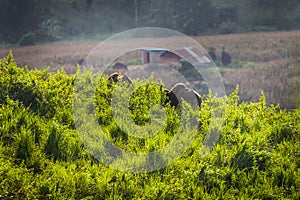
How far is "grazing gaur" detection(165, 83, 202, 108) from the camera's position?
6023mm

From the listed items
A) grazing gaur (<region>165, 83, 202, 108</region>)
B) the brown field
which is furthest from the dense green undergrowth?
the brown field

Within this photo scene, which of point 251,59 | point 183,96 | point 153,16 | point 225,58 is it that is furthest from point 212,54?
point 183,96

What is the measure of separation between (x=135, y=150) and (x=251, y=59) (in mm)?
19159

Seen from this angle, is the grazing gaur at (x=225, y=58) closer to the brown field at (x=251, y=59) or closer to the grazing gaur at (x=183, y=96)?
the brown field at (x=251, y=59)

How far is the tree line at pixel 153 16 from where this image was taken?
32.3 meters

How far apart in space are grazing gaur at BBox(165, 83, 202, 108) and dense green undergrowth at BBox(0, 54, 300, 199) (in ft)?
0.43

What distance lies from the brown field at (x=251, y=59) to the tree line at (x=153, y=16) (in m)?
2.85

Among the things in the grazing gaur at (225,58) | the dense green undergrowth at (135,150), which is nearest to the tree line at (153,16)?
the grazing gaur at (225,58)

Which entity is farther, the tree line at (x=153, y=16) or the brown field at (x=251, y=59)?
the tree line at (x=153, y=16)

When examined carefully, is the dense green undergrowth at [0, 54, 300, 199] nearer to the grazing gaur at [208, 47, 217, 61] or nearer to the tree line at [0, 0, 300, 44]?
the grazing gaur at [208, 47, 217, 61]

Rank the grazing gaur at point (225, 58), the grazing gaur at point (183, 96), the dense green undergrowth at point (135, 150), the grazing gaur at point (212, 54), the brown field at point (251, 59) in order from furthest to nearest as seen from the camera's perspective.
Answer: the grazing gaur at point (212, 54) → the grazing gaur at point (225, 58) → the brown field at point (251, 59) → the grazing gaur at point (183, 96) → the dense green undergrowth at point (135, 150)

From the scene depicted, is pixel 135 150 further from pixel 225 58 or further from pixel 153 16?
pixel 153 16

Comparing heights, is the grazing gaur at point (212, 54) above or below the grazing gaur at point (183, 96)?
above

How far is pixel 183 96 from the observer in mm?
6035
